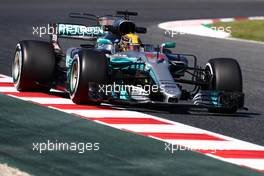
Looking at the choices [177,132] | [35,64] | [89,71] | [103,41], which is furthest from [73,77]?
[177,132]

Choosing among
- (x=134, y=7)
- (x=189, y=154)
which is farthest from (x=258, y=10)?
(x=189, y=154)

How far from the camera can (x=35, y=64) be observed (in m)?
13.2

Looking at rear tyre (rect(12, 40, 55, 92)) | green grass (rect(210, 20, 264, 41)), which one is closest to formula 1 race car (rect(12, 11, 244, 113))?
rear tyre (rect(12, 40, 55, 92))

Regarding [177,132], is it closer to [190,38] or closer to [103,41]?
[103,41]

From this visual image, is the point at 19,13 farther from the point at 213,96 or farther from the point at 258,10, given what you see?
the point at 213,96

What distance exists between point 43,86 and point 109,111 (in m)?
1.66

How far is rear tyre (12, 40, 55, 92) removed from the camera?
1317 centimetres

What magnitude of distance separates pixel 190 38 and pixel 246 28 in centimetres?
329

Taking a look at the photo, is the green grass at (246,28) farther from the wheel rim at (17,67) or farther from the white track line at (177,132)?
the white track line at (177,132)

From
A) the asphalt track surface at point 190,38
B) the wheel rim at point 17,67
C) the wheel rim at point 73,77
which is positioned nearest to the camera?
the asphalt track surface at point 190,38

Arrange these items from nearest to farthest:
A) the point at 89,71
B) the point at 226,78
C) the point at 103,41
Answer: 1. the point at 89,71
2. the point at 226,78
3. the point at 103,41

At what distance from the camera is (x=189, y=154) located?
367 inches

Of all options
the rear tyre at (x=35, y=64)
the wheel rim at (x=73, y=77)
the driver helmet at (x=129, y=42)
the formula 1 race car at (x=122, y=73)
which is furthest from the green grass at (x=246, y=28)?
the wheel rim at (x=73, y=77)

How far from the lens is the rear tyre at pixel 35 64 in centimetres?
1317
